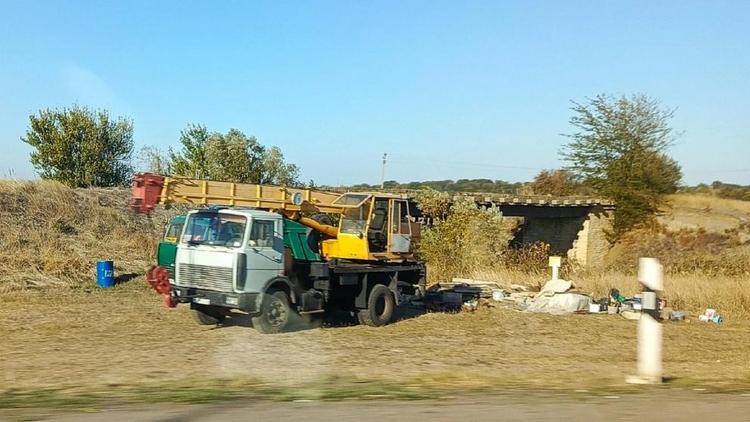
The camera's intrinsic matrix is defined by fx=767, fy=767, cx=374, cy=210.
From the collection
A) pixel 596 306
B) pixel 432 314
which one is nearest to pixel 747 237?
pixel 596 306

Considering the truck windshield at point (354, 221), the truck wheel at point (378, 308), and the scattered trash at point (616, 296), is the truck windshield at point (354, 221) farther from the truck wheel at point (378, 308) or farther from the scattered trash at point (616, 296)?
the scattered trash at point (616, 296)

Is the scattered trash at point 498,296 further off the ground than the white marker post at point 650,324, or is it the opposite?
the white marker post at point 650,324

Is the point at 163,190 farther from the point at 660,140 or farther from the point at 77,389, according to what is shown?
the point at 660,140

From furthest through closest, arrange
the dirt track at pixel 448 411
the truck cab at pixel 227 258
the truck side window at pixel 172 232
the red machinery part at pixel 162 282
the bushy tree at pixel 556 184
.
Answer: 1. the bushy tree at pixel 556 184
2. the truck side window at pixel 172 232
3. the red machinery part at pixel 162 282
4. the truck cab at pixel 227 258
5. the dirt track at pixel 448 411

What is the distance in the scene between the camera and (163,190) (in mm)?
15930

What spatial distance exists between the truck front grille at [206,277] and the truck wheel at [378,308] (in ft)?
12.6

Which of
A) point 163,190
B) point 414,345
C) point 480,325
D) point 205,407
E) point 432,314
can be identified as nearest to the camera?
point 205,407

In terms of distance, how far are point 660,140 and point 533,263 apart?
1066 inches

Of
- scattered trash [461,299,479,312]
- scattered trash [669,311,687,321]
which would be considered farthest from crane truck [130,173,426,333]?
scattered trash [669,311,687,321]

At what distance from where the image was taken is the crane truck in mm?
15602

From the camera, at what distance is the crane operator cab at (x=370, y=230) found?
18.5 m

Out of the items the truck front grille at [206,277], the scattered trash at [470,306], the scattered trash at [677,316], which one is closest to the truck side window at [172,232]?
the truck front grille at [206,277]

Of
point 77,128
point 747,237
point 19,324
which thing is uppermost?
point 77,128

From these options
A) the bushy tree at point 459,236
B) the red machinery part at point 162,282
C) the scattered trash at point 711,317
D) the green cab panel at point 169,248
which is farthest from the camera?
the bushy tree at point 459,236
